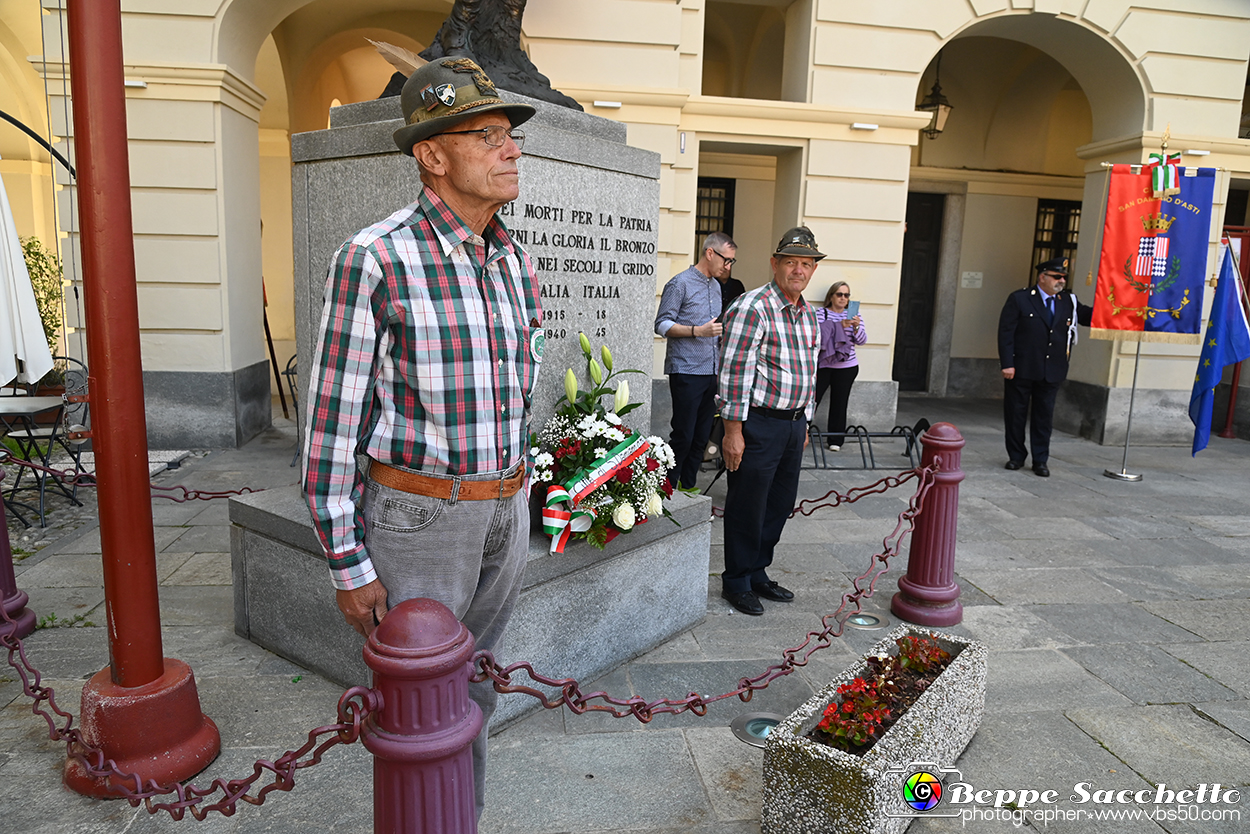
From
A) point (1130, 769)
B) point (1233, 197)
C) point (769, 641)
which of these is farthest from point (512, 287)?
point (1233, 197)

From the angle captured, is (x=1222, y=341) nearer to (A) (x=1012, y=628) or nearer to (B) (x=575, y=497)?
(A) (x=1012, y=628)

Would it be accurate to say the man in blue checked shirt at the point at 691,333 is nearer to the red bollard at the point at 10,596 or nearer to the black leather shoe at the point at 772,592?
the black leather shoe at the point at 772,592

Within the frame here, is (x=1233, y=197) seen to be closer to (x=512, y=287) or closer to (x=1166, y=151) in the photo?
(x=1166, y=151)

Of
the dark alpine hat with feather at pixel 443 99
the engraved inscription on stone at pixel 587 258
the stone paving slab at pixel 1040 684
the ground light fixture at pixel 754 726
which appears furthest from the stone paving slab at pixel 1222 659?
the dark alpine hat with feather at pixel 443 99

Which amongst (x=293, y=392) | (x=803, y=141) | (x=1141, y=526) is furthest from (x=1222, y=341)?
(x=293, y=392)

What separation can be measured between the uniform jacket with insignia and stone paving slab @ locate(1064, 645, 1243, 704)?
4.28 meters

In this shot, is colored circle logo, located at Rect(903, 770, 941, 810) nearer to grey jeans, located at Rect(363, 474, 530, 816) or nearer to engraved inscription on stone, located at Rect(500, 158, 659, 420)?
grey jeans, located at Rect(363, 474, 530, 816)

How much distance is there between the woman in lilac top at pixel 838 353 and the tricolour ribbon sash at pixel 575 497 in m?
5.43

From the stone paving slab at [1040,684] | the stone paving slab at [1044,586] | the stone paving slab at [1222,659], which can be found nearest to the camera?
the stone paving slab at [1040,684]

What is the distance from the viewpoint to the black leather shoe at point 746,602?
4.32m

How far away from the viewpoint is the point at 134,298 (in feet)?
8.41

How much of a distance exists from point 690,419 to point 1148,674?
340 centimetres

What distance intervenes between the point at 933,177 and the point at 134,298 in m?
12.2

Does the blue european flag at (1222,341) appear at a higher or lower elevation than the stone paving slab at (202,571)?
higher
